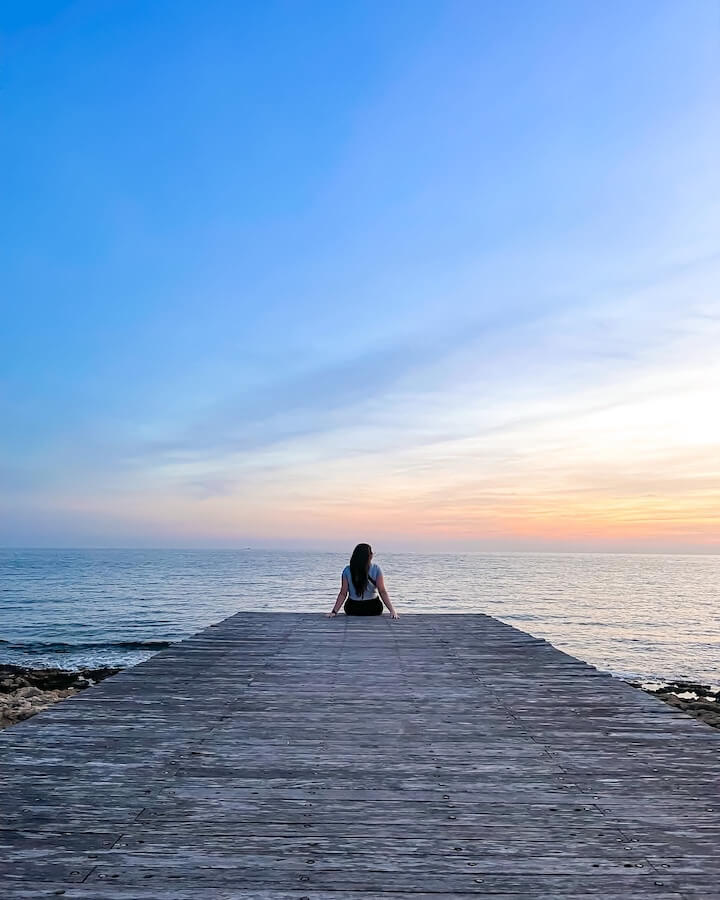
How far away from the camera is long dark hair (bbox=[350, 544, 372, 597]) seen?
12062mm

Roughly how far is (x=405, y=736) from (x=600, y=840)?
2.05 m

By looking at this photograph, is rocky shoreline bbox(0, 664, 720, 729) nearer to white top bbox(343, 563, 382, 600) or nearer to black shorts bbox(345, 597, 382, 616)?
black shorts bbox(345, 597, 382, 616)

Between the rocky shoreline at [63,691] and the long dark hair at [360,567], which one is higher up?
the long dark hair at [360,567]

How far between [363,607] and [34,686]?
9724mm

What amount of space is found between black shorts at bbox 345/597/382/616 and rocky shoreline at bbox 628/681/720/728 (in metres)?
6.77

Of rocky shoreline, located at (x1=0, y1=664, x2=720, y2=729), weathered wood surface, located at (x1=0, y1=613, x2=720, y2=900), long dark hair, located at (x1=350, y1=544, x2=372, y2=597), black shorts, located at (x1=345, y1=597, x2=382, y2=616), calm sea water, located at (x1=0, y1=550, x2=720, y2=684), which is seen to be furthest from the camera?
calm sea water, located at (x1=0, y1=550, x2=720, y2=684)

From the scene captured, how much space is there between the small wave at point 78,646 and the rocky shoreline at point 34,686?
171 inches

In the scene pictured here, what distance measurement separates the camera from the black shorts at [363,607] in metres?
12.9

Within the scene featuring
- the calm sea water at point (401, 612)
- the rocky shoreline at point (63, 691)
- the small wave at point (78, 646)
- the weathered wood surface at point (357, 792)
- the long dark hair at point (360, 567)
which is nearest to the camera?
the weathered wood surface at point (357, 792)

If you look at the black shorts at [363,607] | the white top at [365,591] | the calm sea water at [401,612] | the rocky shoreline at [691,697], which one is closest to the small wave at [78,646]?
the calm sea water at [401,612]

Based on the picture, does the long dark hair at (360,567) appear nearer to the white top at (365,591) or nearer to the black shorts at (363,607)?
the white top at (365,591)

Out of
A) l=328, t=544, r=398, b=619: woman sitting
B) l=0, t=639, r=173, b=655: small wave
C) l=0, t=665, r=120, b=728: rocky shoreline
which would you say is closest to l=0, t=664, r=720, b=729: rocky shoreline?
l=0, t=665, r=120, b=728: rocky shoreline

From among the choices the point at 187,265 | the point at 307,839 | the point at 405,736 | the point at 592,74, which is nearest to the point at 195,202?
the point at 187,265

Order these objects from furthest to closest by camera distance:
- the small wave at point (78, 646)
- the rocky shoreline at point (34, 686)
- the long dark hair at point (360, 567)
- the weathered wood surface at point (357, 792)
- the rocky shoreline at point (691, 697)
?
the small wave at point (78, 646)
the rocky shoreline at point (691, 697)
the rocky shoreline at point (34, 686)
the long dark hair at point (360, 567)
the weathered wood surface at point (357, 792)
